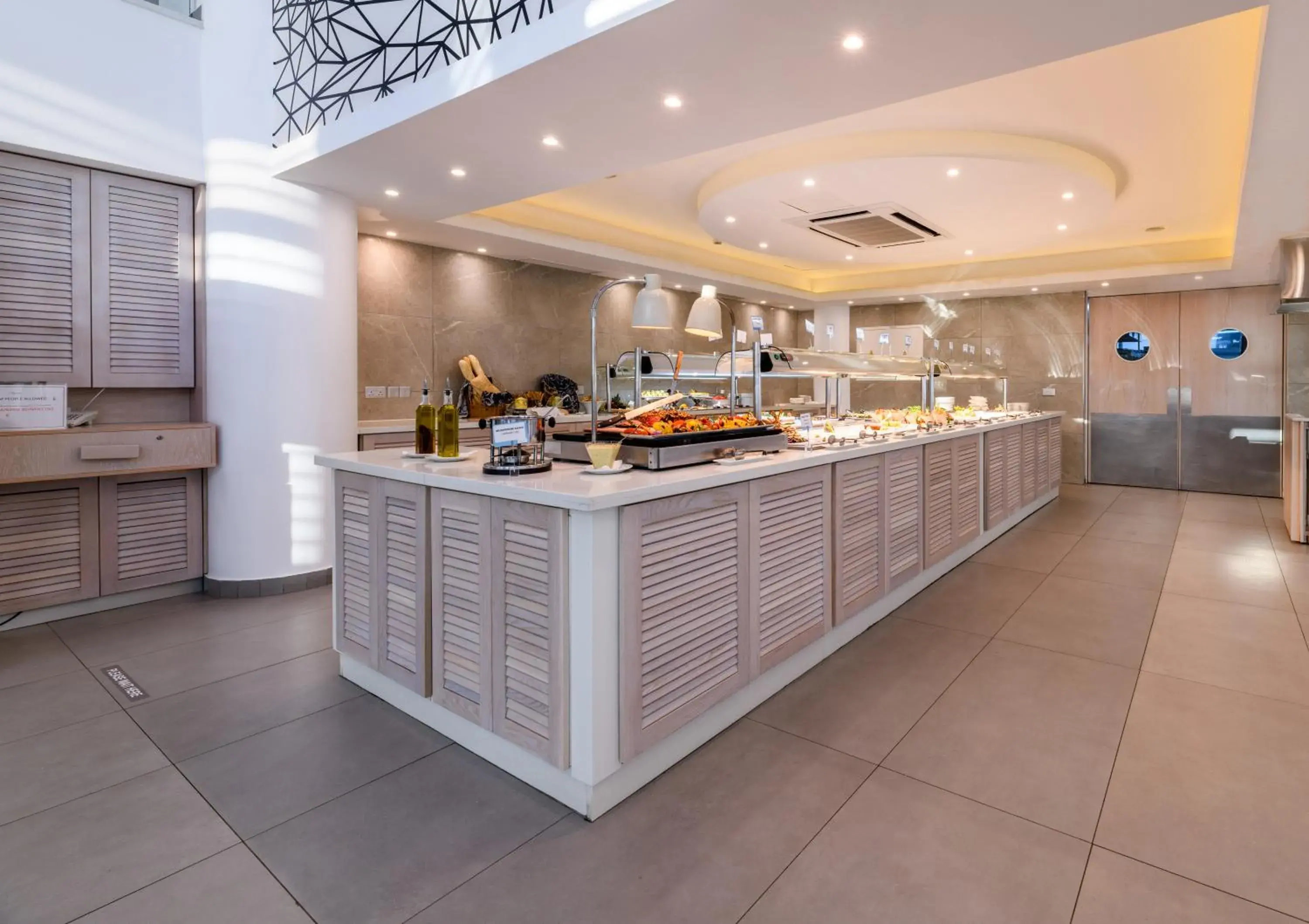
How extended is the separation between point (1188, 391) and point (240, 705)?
10.3 metres

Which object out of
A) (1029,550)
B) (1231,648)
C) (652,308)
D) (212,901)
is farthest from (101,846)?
(1029,550)

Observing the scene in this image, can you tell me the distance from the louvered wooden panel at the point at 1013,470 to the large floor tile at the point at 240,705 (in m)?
5.20

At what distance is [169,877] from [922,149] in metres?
5.20

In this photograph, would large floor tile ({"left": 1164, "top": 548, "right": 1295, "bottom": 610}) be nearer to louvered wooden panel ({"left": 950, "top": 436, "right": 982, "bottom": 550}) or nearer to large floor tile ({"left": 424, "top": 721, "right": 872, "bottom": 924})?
louvered wooden panel ({"left": 950, "top": 436, "right": 982, "bottom": 550})

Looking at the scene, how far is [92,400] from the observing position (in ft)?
13.1

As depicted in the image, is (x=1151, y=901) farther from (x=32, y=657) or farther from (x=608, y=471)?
(x=32, y=657)

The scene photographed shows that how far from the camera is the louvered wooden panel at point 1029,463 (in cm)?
645

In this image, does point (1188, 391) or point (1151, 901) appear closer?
point (1151, 901)

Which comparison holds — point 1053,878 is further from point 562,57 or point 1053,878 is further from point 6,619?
point 6,619

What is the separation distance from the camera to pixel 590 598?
1.90 metres

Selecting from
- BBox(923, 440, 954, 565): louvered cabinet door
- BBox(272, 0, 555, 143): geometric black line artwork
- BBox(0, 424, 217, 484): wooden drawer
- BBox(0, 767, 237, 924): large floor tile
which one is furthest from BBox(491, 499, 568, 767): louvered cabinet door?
BBox(0, 424, 217, 484): wooden drawer

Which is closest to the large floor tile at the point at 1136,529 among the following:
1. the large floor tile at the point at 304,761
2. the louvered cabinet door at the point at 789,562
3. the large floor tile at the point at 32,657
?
the louvered cabinet door at the point at 789,562

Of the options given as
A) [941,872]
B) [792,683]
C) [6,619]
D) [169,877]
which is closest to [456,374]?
[6,619]

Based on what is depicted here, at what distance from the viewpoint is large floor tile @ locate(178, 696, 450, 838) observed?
79.8 inches
